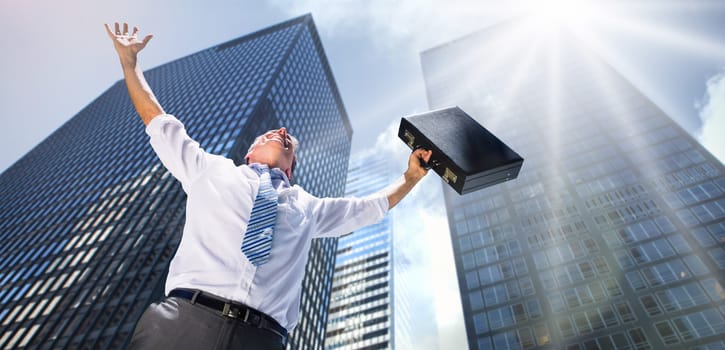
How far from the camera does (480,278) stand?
54344mm

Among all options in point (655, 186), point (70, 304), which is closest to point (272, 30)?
point (70, 304)

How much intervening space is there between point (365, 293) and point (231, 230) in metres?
106

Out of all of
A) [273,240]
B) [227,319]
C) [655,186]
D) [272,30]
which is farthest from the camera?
[272,30]

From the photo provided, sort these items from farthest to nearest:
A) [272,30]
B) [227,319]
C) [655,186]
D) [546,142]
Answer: [272,30]
[546,142]
[655,186]
[227,319]

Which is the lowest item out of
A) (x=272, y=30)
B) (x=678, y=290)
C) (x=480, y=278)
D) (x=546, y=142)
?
(x=678, y=290)

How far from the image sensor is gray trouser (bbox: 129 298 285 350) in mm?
1908

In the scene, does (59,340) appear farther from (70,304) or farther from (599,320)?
(599,320)

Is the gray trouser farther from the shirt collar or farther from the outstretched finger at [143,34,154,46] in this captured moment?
the outstretched finger at [143,34,154,46]

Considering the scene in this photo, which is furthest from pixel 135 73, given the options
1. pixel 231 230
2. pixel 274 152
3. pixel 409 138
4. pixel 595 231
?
pixel 595 231

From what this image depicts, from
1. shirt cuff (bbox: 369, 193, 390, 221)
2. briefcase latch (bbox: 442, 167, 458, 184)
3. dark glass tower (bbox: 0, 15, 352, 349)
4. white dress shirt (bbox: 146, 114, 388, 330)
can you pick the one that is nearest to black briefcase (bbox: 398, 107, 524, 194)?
briefcase latch (bbox: 442, 167, 458, 184)

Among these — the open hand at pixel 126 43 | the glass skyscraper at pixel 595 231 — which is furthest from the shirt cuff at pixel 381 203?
the glass skyscraper at pixel 595 231

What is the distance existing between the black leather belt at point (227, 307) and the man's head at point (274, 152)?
121 cm

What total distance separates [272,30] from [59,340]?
7612cm

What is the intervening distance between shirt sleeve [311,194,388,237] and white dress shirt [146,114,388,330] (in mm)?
12
